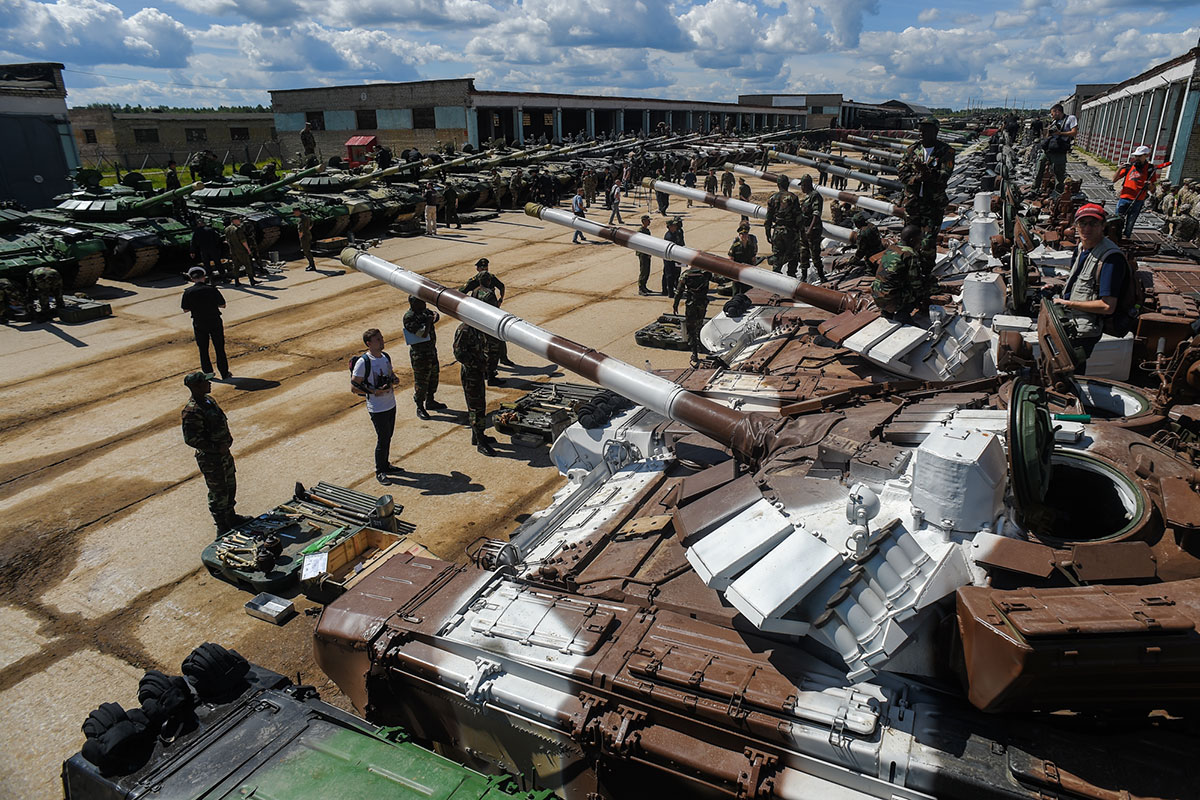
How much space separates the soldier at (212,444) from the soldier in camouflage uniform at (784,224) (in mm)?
11454

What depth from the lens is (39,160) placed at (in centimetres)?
2970

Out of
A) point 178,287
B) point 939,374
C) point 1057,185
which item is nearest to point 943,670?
point 939,374

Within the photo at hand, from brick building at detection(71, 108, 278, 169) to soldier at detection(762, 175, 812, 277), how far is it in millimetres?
39116

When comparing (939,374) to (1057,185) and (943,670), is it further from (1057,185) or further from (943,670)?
(1057,185)

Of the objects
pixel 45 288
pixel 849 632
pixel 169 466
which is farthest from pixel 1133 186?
pixel 45 288

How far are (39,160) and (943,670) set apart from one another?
36.3 metres

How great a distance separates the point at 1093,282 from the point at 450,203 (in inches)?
926

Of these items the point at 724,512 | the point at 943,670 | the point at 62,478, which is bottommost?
the point at 62,478

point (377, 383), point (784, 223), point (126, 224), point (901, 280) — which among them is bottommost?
point (377, 383)

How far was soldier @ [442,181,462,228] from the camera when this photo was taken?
26875 millimetres

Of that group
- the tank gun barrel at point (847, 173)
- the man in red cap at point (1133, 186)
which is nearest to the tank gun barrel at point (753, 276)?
the man in red cap at point (1133, 186)

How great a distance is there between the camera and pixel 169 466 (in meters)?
9.82

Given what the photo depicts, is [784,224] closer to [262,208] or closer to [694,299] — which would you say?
[694,299]

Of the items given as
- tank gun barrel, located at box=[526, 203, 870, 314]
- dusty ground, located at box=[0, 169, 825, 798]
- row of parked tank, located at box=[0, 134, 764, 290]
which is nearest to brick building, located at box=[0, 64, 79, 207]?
row of parked tank, located at box=[0, 134, 764, 290]
